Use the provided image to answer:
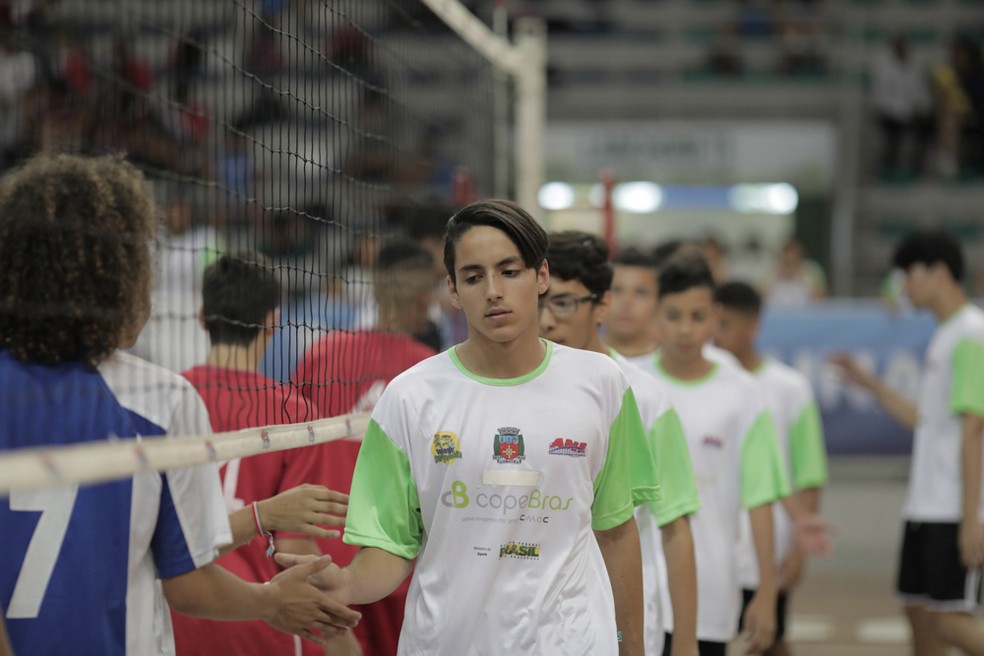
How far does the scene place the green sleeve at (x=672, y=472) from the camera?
13.6ft

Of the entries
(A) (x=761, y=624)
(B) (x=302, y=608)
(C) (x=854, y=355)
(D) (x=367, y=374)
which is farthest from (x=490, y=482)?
(C) (x=854, y=355)

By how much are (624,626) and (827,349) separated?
8.45m

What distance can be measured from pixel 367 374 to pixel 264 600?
1869mm

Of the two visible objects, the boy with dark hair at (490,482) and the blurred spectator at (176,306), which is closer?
the boy with dark hair at (490,482)

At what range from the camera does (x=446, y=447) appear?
315 cm

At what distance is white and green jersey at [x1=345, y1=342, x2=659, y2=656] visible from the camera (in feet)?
10.2

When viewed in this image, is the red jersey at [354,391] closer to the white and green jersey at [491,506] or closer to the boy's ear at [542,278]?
the white and green jersey at [491,506]

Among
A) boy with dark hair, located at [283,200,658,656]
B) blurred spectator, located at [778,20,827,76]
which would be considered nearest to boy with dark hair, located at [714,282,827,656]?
boy with dark hair, located at [283,200,658,656]

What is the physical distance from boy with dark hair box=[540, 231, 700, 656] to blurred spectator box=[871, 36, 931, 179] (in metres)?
14.8

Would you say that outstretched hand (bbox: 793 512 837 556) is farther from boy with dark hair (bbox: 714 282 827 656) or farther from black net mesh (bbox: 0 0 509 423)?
black net mesh (bbox: 0 0 509 423)

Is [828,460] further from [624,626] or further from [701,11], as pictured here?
[701,11]

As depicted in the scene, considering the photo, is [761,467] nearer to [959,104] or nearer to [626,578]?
[626,578]

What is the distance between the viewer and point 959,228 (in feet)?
58.7

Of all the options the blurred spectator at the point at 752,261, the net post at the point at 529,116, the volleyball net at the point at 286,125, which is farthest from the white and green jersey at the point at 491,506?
the blurred spectator at the point at 752,261
